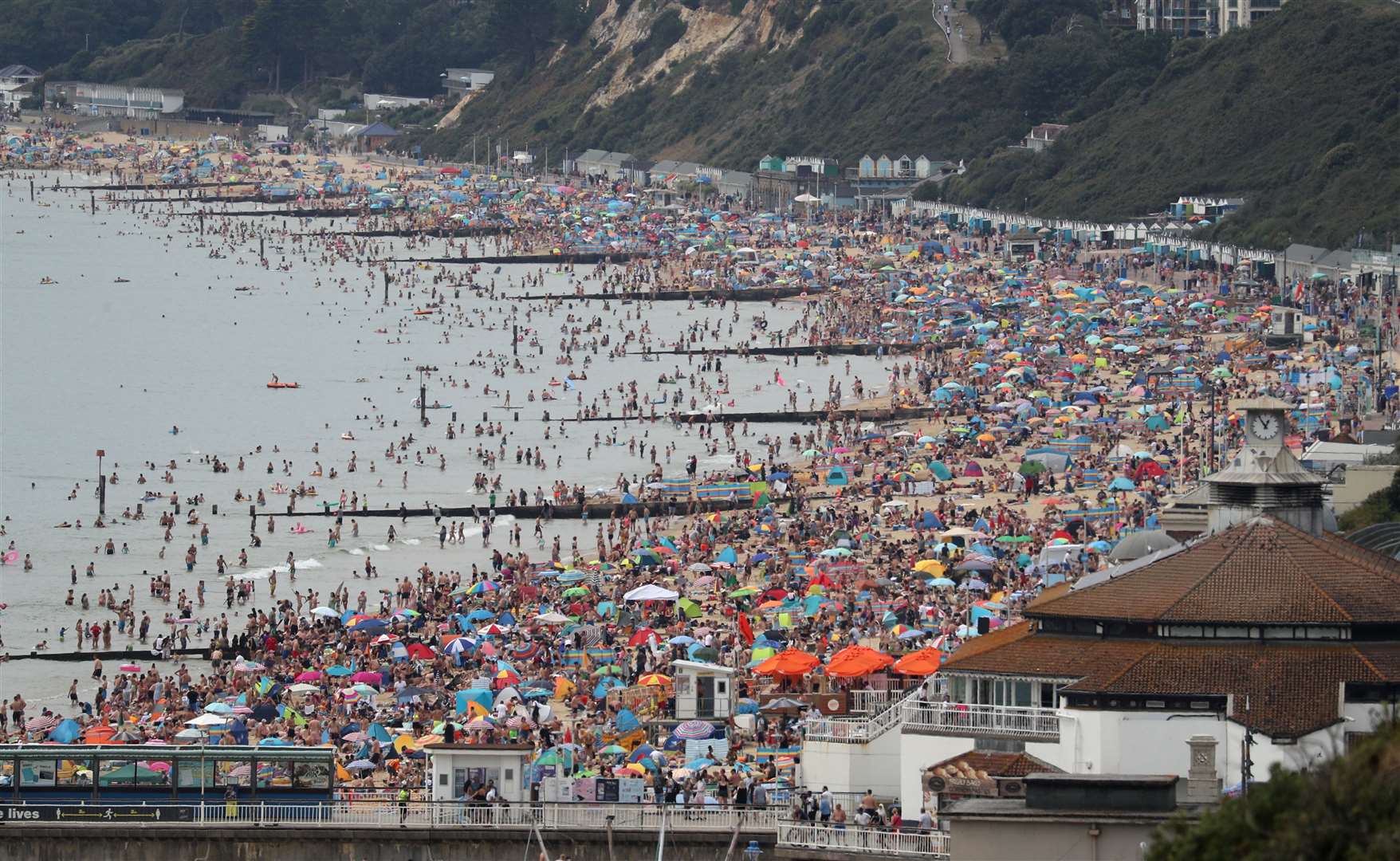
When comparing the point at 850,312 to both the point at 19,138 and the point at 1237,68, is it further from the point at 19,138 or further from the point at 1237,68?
the point at 19,138

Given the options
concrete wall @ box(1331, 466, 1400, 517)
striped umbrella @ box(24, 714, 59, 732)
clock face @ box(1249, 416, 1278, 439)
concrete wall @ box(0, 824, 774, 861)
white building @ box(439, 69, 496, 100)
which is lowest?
A: striped umbrella @ box(24, 714, 59, 732)

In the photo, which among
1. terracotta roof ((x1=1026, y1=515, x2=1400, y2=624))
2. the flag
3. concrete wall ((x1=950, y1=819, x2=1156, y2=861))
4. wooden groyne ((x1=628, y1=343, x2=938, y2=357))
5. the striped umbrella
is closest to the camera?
concrete wall ((x1=950, y1=819, x2=1156, y2=861))

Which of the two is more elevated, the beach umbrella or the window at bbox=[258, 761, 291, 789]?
the window at bbox=[258, 761, 291, 789]

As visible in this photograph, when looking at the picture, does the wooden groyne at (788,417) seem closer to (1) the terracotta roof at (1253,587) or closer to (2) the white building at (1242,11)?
(1) the terracotta roof at (1253,587)

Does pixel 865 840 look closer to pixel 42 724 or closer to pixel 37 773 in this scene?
pixel 37 773

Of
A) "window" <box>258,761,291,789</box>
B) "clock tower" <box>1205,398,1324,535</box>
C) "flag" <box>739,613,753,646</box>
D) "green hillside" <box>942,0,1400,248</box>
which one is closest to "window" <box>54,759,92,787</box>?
"window" <box>258,761,291,789</box>

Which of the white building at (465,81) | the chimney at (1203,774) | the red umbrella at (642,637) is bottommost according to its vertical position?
the red umbrella at (642,637)

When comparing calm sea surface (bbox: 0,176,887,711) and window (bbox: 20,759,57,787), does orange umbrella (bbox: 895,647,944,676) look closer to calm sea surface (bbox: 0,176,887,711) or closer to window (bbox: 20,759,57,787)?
window (bbox: 20,759,57,787)

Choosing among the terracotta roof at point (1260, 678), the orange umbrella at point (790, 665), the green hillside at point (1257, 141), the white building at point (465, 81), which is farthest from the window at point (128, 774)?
the white building at point (465, 81)
